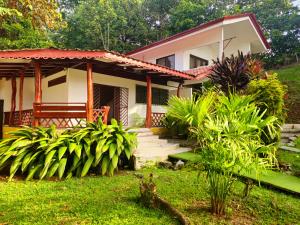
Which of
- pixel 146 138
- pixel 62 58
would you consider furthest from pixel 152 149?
pixel 62 58

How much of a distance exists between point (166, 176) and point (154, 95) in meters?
8.22

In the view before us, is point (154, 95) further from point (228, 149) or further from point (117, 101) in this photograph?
point (228, 149)

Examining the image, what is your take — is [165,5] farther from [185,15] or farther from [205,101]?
[205,101]

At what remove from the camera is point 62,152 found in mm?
5938

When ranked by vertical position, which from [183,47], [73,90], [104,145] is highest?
[183,47]

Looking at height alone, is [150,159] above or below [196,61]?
below

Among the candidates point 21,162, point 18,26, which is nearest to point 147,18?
point 18,26

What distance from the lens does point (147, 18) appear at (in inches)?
1152

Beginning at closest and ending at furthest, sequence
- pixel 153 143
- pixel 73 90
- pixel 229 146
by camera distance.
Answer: pixel 229 146 → pixel 153 143 → pixel 73 90

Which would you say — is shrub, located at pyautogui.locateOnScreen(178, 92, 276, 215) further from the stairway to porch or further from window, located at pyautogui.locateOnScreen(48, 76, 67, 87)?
window, located at pyautogui.locateOnScreen(48, 76, 67, 87)

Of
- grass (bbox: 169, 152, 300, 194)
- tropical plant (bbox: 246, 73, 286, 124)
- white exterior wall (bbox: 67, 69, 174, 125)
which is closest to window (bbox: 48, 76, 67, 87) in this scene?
white exterior wall (bbox: 67, 69, 174, 125)

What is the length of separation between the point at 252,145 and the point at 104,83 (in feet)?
28.8

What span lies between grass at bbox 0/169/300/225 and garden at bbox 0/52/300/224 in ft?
0.05

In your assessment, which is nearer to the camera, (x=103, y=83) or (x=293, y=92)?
(x=103, y=83)
